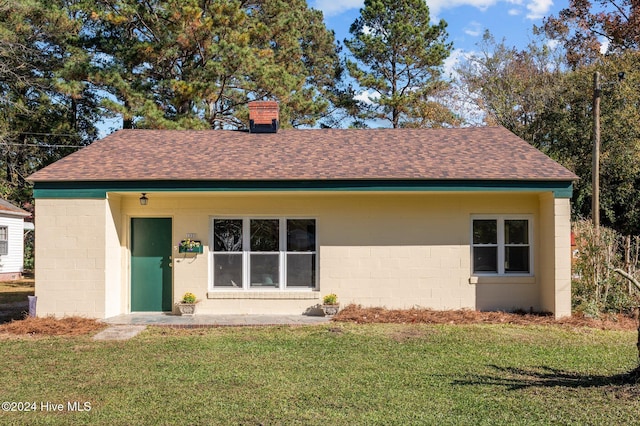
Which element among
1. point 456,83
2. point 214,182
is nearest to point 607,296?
point 214,182

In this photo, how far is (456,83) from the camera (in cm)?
3036

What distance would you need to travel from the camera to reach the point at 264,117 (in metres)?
15.1

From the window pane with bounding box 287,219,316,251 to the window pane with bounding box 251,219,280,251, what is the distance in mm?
288

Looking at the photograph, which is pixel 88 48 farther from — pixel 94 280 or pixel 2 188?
pixel 94 280

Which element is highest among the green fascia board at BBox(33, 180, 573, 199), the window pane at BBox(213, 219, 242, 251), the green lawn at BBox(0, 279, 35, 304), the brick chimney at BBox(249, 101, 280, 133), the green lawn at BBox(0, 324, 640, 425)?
the brick chimney at BBox(249, 101, 280, 133)

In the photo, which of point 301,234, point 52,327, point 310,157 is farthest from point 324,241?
point 52,327

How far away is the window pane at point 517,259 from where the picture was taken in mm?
12078

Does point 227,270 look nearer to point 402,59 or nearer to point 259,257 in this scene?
point 259,257

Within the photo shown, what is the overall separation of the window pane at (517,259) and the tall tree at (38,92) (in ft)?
61.6

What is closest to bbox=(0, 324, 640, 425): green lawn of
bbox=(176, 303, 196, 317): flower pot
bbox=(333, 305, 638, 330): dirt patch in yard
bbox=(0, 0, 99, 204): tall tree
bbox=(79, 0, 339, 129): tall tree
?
bbox=(333, 305, 638, 330): dirt patch in yard

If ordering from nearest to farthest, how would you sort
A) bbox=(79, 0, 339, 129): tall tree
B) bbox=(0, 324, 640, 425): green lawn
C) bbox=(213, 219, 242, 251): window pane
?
bbox=(0, 324, 640, 425): green lawn → bbox=(213, 219, 242, 251): window pane → bbox=(79, 0, 339, 129): tall tree

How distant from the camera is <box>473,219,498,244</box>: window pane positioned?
1209 centimetres

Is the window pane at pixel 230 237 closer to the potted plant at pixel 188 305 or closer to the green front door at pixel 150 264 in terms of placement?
the green front door at pixel 150 264

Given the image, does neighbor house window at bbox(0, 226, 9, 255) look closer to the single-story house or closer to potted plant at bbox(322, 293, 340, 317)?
the single-story house
